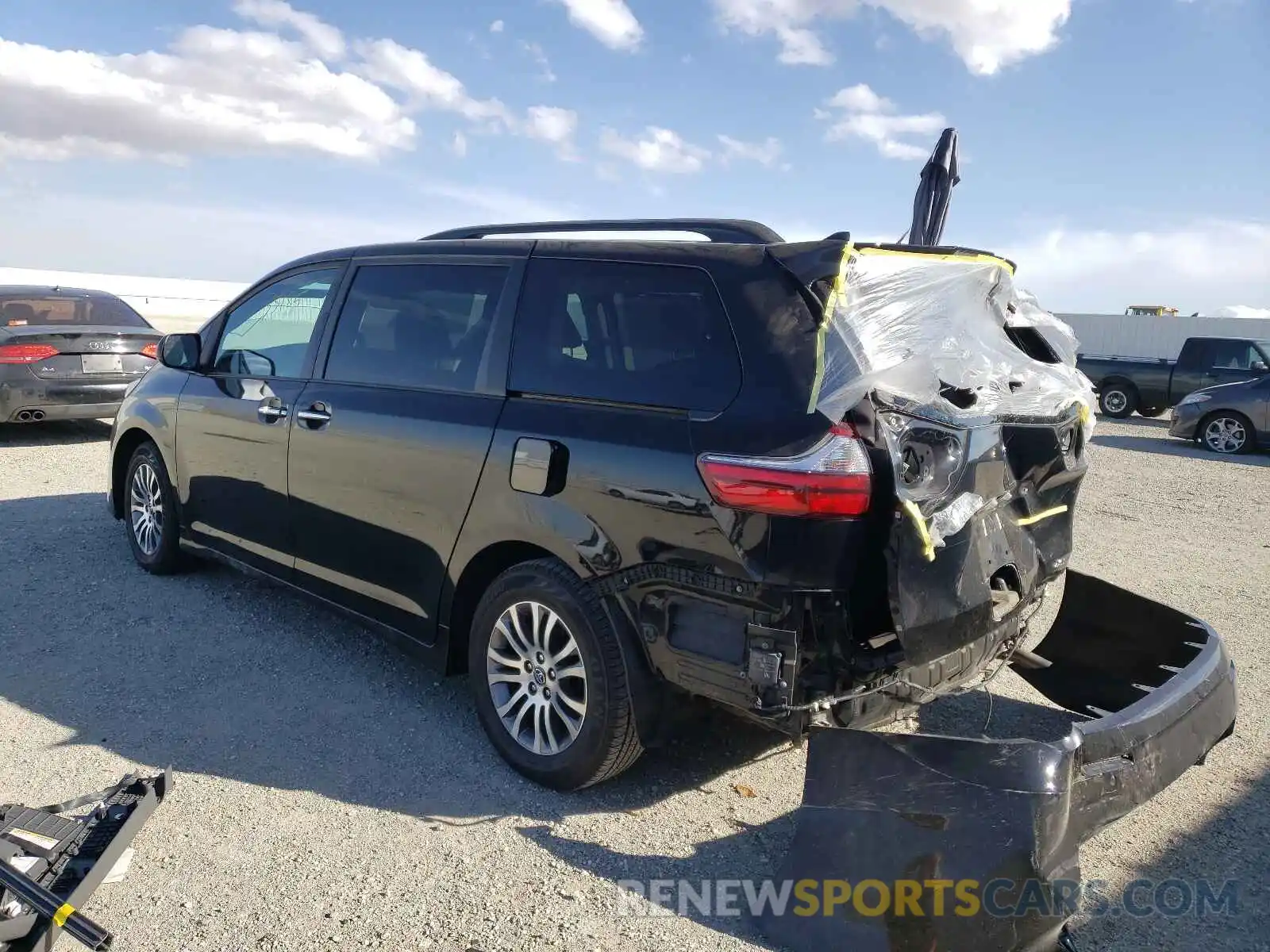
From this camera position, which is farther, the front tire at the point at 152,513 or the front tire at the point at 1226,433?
the front tire at the point at 1226,433

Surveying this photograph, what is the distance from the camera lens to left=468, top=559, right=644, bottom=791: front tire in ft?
10.9

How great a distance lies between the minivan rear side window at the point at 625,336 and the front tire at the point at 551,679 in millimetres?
661

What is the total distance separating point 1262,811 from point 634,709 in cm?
229

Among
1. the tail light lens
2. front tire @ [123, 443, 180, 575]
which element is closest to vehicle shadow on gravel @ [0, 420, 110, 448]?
front tire @ [123, 443, 180, 575]

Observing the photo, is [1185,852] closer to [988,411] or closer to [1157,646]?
[1157,646]

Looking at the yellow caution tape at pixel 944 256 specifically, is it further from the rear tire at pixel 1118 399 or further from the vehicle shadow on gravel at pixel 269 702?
the rear tire at pixel 1118 399

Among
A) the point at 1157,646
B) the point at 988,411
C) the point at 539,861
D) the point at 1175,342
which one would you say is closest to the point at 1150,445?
the point at 1157,646

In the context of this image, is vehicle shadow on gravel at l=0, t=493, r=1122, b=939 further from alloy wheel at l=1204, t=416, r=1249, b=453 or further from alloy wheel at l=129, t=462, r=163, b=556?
alloy wheel at l=1204, t=416, r=1249, b=453

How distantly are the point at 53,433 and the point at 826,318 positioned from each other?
10.6m

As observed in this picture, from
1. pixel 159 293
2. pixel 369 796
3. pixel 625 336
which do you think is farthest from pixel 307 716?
pixel 159 293

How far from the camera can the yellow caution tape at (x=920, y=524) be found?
2871 mm

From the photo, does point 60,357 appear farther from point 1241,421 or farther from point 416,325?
point 1241,421

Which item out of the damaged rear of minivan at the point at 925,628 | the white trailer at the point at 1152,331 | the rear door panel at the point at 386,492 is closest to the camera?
the damaged rear of minivan at the point at 925,628

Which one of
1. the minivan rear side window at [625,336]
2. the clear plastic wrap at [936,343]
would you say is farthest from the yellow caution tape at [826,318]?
the minivan rear side window at [625,336]
